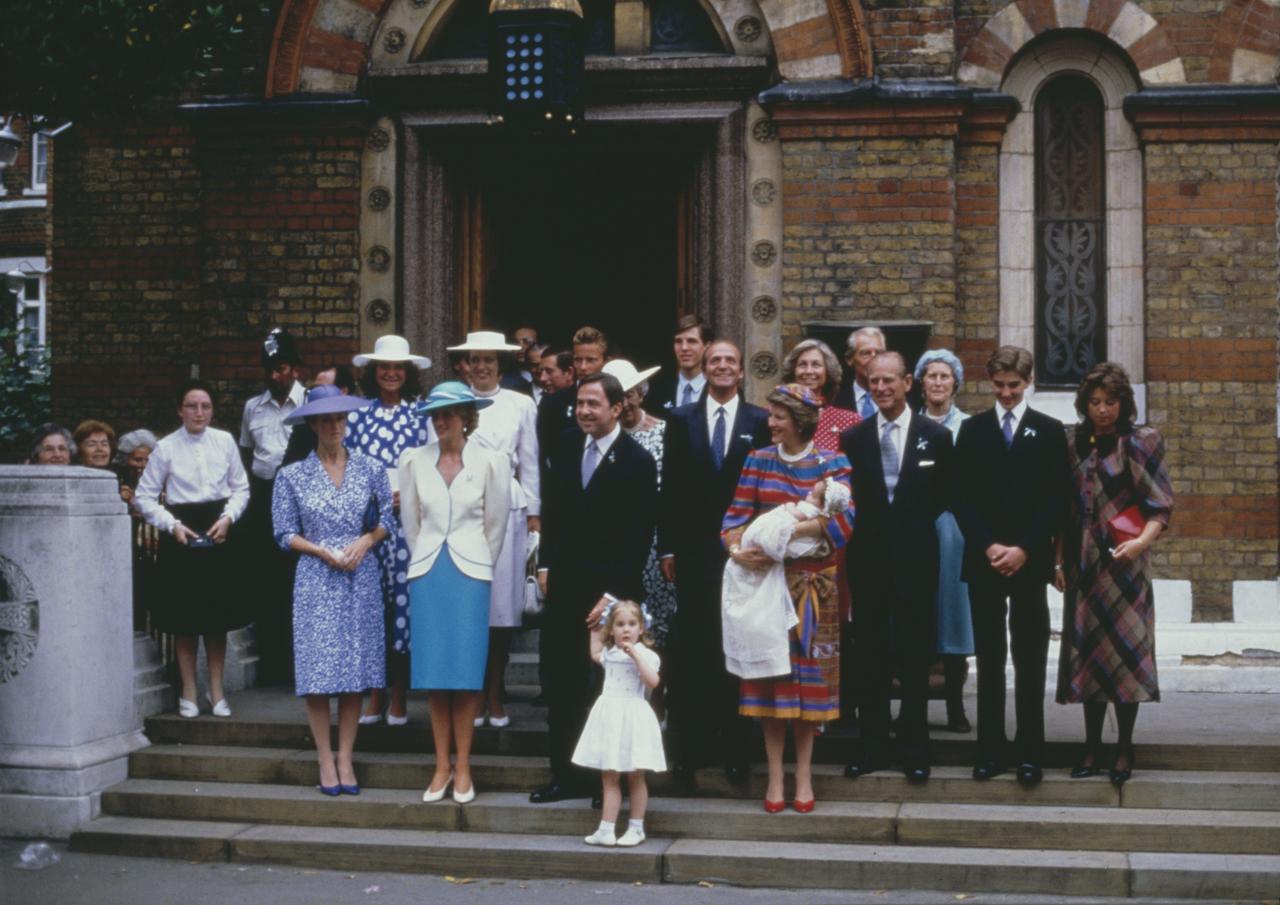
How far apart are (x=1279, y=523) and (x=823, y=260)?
11.4ft

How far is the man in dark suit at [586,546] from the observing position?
7.84 m

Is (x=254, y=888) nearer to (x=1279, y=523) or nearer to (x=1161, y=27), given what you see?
(x=1279, y=523)

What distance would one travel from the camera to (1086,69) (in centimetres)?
1127

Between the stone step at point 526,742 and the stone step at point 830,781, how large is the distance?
6 centimetres

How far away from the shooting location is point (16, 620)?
332 inches

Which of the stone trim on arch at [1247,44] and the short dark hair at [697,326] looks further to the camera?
the stone trim on arch at [1247,44]

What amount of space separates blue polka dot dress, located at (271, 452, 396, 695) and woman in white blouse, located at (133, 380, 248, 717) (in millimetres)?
1013

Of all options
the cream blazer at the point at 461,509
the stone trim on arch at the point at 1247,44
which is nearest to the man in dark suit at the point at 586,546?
the cream blazer at the point at 461,509

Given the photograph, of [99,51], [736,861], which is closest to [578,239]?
[99,51]

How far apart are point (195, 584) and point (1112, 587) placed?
194 inches

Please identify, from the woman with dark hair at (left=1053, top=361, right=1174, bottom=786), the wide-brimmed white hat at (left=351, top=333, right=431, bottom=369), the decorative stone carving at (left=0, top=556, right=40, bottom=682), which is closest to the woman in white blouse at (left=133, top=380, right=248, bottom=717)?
the decorative stone carving at (left=0, top=556, right=40, bottom=682)

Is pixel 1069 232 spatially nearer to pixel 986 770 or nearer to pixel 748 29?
pixel 748 29

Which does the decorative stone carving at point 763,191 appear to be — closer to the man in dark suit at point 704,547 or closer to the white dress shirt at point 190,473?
the man in dark suit at point 704,547

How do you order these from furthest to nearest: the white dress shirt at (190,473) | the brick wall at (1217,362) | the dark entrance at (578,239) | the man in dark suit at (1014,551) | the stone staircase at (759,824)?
1. the dark entrance at (578,239)
2. the brick wall at (1217,362)
3. the white dress shirt at (190,473)
4. the man in dark suit at (1014,551)
5. the stone staircase at (759,824)
